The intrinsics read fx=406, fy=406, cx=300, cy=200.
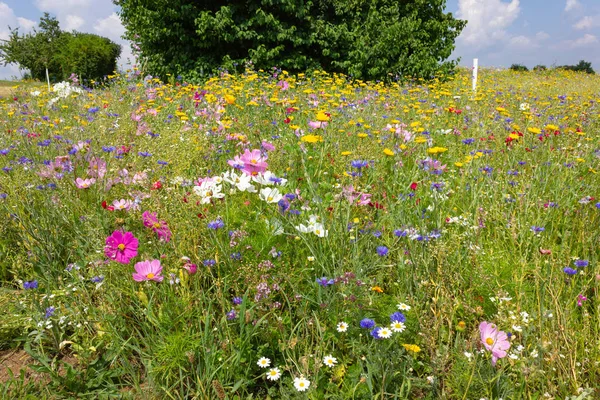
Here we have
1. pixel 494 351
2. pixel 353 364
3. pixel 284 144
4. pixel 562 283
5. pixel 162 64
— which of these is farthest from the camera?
pixel 162 64

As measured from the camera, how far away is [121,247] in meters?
1.54

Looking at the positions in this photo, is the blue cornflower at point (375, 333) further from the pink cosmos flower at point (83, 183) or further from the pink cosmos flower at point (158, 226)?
the pink cosmos flower at point (83, 183)

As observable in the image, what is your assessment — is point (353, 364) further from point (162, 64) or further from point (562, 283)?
point (162, 64)

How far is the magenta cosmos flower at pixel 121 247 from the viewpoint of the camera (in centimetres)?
152

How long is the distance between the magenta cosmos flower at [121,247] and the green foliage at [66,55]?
1544 centimetres

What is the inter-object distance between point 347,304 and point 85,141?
2238mm

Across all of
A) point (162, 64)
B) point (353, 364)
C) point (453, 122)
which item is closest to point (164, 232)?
point (353, 364)

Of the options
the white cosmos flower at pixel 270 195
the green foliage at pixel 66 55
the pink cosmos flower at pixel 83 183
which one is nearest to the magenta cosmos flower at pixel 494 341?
the white cosmos flower at pixel 270 195

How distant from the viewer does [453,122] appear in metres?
4.68

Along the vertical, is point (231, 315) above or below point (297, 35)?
below

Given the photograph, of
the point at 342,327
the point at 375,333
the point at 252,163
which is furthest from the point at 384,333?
the point at 252,163

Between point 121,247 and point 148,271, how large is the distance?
0.14 meters

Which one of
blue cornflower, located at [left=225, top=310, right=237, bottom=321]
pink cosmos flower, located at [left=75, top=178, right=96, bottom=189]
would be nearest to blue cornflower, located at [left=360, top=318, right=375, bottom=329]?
blue cornflower, located at [left=225, top=310, right=237, bottom=321]

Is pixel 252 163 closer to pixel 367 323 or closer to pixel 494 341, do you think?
pixel 367 323
